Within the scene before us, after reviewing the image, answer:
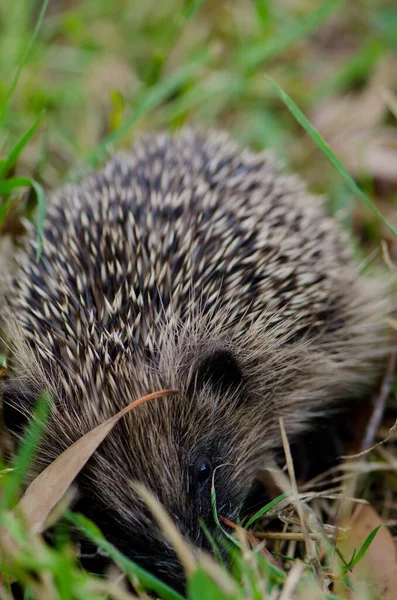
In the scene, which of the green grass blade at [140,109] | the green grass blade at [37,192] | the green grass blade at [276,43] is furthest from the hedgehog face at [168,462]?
the green grass blade at [276,43]

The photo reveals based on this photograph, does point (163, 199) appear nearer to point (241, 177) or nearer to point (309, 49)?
point (241, 177)

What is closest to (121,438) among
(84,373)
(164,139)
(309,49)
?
(84,373)

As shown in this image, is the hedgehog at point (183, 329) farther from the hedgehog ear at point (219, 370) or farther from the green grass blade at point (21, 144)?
the green grass blade at point (21, 144)

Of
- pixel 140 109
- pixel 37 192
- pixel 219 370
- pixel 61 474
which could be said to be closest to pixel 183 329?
pixel 219 370

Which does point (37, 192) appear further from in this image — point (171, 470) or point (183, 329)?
point (171, 470)

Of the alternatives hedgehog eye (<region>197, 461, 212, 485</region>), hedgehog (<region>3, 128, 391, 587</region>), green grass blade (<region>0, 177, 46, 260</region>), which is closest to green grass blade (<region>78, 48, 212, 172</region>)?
hedgehog (<region>3, 128, 391, 587</region>)

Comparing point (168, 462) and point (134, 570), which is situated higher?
point (168, 462)

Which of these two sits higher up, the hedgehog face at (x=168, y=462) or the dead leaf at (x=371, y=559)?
the hedgehog face at (x=168, y=462)
